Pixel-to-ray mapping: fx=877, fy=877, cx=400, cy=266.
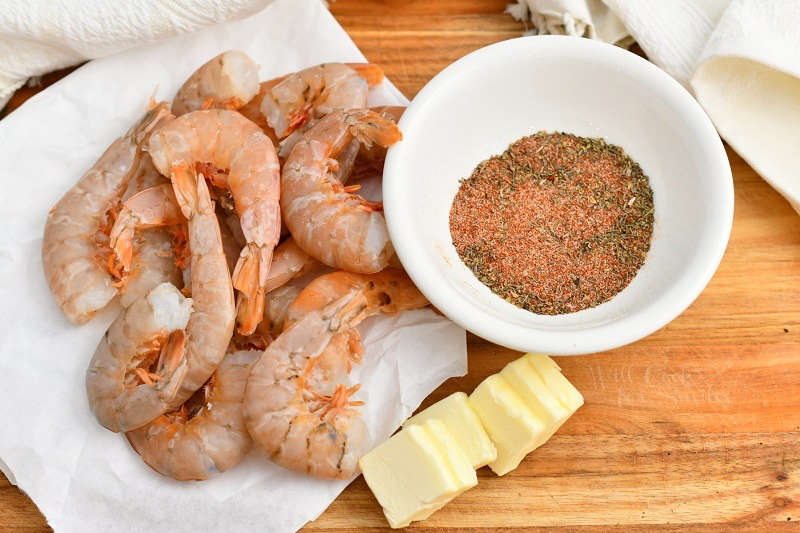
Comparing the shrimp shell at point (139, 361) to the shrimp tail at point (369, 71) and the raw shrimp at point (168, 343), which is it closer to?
the raw shrimp at point (168, 343)

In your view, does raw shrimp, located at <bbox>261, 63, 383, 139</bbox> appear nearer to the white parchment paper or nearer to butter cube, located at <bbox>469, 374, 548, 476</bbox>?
the white parchment paper

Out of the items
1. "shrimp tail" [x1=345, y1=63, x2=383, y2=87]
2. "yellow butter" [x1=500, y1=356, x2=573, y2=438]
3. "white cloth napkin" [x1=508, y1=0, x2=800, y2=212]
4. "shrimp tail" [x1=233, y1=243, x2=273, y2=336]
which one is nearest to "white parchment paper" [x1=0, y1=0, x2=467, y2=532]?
"shrimp tail" [x1=345, y1=63, x2=383, y2=87]

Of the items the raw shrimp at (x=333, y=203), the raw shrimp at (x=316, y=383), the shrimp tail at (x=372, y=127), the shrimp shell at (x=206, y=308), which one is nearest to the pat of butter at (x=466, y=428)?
the raw shrimp at (x=316, y=383)

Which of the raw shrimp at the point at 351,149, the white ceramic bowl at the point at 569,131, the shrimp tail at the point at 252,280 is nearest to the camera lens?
the white ceramic bowl at the point at 569,131

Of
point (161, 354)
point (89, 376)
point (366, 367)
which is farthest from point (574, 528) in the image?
point (89, 376)

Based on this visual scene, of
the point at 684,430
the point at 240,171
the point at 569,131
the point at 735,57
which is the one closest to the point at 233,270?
the point at 240,171

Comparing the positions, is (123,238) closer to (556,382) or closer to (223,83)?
(223,83)
